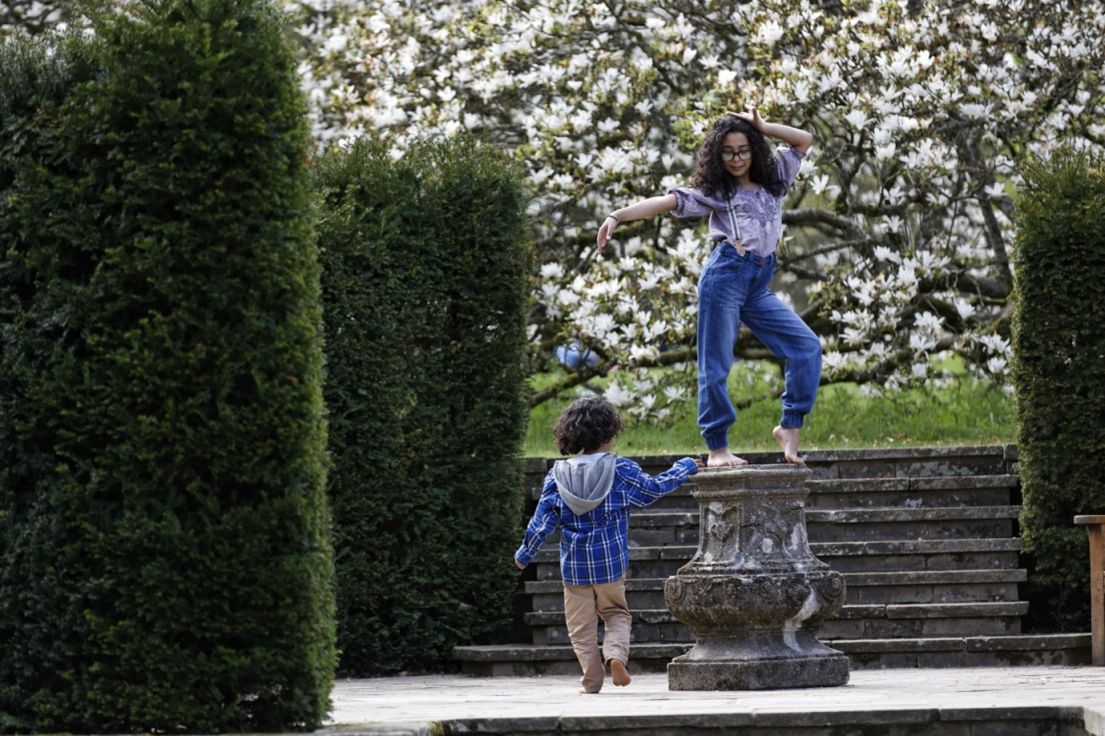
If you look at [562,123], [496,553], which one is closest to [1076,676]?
[496,553]

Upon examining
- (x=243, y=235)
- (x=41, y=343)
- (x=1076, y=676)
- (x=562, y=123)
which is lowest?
(x=1076, y=676)

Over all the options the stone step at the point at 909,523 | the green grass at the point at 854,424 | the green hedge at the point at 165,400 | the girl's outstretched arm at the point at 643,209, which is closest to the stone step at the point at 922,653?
the stone step at the point at 909,523

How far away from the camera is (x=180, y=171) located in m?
5.65

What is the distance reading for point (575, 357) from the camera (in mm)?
13953

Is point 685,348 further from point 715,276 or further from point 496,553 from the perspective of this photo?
point 715,276

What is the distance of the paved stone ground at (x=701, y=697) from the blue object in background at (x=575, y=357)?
4758 mm

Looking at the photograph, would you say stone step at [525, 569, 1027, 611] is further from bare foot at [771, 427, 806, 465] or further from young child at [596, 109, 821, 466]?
young child at [596, 109, 821, 466]

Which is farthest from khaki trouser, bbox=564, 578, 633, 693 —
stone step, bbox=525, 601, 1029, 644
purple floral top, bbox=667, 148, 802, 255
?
stone step, bbox=525, 601, 1029, 644

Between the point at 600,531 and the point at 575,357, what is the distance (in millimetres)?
6041

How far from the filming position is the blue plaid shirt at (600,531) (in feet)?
26.1

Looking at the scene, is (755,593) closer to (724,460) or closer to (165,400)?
(724,460)

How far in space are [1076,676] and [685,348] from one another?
18.9 ft

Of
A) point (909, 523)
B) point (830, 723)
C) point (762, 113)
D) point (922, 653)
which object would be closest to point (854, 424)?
point (762, 113)

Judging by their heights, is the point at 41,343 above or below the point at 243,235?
below
